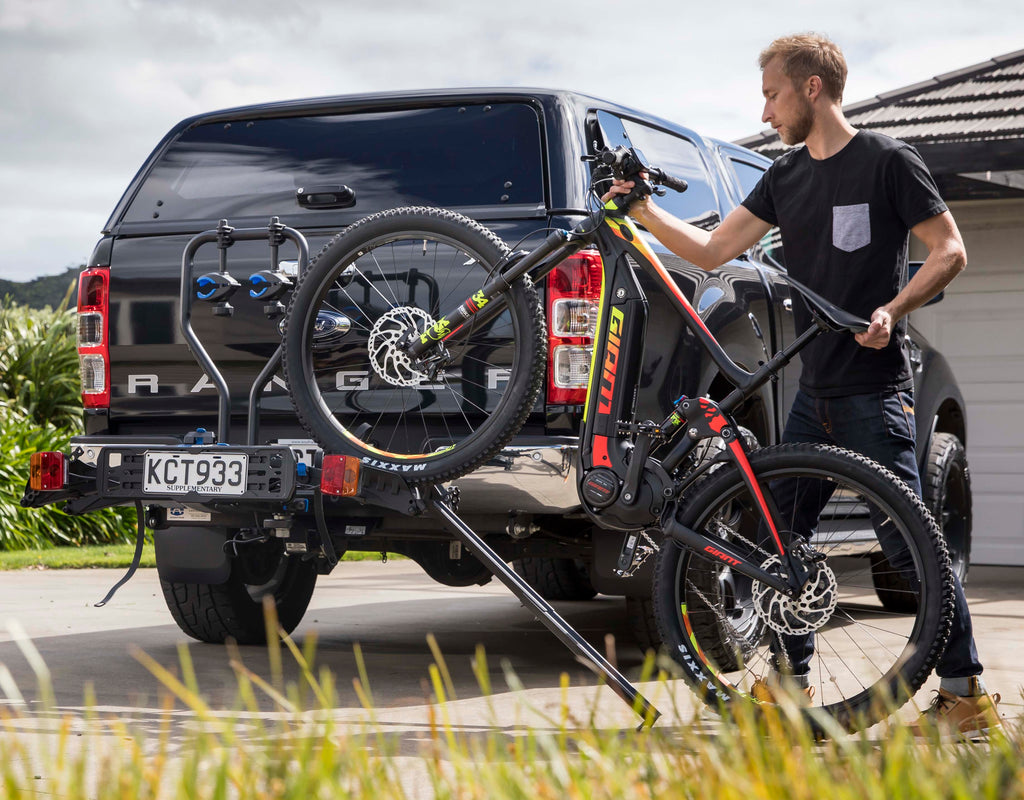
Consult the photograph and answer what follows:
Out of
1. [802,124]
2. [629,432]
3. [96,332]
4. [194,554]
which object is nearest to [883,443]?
[629,432]

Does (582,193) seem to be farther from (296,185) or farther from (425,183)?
(296,185)

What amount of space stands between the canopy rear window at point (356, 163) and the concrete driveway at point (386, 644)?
1.70m

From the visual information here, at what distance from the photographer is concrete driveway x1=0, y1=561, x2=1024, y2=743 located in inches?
173

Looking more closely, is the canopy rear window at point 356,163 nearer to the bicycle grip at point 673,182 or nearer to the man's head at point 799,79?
the bicycle grip at point 673,182

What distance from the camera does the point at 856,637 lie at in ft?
18.5

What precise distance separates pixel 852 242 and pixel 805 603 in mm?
1102

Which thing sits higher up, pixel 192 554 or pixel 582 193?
pixel 582 193

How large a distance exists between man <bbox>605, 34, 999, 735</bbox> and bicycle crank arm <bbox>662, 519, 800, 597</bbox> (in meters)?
0.40

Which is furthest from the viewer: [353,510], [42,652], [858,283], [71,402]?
[71,402]

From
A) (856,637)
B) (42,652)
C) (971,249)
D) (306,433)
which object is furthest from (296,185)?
(971,249)

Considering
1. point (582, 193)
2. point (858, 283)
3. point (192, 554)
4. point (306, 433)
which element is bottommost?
point (192, 554)

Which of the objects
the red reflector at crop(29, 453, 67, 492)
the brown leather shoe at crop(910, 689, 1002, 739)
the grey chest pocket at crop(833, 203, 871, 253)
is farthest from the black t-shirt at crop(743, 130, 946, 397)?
the red reflector at crop(29, 453, 67, 492)

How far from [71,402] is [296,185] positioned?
808 centimetres

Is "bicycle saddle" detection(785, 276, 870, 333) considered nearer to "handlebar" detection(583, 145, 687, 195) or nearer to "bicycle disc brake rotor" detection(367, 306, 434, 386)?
"handlebar" detection(583, 145, 687, 195)
